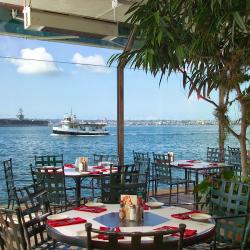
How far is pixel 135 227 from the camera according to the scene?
289 centimetres

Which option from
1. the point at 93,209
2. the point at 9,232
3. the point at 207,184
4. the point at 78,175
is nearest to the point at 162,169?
the point at 78,175

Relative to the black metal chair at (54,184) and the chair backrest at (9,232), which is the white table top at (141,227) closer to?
the chair backrest at (9,232)

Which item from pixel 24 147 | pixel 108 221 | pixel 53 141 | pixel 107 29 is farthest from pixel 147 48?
pixel 24 147

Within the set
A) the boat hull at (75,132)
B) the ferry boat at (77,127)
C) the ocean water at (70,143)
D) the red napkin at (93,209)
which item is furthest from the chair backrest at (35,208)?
the ocean water at (70,143)

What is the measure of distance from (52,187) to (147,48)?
2183mm

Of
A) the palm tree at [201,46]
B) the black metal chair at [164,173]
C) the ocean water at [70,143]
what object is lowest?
the ocean water at [70,143]

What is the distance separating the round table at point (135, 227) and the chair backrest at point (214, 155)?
5.37m

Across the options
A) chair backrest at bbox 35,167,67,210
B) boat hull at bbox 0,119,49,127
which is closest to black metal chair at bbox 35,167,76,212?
chair backrest at bbox 35,167,67,210

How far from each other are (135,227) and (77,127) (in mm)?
28939

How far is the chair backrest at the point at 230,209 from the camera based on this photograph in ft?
11.6

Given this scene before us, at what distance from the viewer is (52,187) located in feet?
17.2

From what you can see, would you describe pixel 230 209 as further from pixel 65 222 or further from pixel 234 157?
pixel 234 157

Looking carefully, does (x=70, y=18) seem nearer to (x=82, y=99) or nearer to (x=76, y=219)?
(x=76, y=219)

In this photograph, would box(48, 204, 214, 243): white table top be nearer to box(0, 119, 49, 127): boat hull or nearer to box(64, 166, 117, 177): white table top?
box(64, 166, 117, 177): white table top
